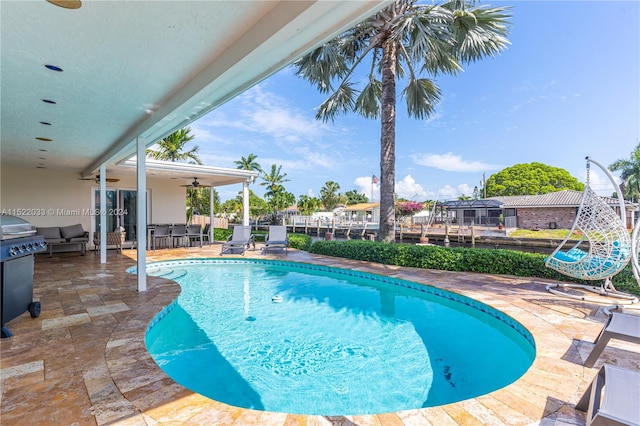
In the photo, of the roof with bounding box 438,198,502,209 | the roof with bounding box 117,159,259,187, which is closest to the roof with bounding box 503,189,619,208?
the roof with bounding box 438,198,502,209

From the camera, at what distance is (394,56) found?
27.5ft

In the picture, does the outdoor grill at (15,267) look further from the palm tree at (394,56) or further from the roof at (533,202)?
the roof at (533,202)

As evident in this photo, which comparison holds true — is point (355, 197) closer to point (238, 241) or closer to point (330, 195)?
point (330, 195)

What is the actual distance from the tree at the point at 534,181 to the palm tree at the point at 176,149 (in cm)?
4183

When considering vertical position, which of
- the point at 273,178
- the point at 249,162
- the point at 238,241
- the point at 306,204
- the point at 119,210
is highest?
the point at 249,162

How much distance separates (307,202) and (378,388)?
38.5 meters

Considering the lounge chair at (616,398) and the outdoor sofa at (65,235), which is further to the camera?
the outdoor sofa at (65,235)

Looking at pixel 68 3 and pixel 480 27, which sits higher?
pixel 480 27

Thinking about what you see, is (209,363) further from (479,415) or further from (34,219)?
(34,219)

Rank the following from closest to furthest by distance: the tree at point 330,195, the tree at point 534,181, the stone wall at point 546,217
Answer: the stone wall at point 546,217, the tree at point 534,181, the tree at point 330,195

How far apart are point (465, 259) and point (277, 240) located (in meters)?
5.82

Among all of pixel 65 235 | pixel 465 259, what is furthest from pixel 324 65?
pixel 65 235

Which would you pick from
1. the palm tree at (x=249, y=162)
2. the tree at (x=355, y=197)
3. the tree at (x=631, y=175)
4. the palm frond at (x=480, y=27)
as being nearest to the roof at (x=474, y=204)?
the tree at (x=631, y=175)

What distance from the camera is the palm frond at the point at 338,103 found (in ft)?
34.1
